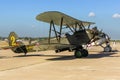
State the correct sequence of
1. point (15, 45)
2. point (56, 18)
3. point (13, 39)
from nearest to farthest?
1. point (56, 18)
2. point (15, 45)
3. point (13, 39)

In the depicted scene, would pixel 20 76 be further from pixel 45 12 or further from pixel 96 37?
pixel 96 37

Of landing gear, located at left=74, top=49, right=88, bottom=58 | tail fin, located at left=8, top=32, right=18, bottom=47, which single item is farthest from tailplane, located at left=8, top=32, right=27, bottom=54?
landing gear, located at left=74, top=49, right=88, bottom=58

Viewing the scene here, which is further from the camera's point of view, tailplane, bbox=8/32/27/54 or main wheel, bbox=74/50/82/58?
tailplane, bbox=8/32/27/54

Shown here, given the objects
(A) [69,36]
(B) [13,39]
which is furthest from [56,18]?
(B) [13,39]

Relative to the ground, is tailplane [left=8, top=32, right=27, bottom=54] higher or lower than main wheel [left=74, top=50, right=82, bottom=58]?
higher

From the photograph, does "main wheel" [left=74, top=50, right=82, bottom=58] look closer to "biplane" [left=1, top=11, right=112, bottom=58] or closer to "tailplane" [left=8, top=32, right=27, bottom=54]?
"biplane" [left=1, top=11, right=112, bottom=58]

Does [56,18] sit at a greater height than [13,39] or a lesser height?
greater

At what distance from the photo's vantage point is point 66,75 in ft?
42.3

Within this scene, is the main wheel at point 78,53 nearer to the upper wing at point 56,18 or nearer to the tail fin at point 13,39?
the upper wing at point 56,18

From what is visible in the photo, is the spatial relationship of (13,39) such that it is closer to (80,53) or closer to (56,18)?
(56,18)

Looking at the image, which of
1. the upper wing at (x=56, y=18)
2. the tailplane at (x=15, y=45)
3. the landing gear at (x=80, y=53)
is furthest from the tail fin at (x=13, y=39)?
the landing gear at (x=80, y=53)

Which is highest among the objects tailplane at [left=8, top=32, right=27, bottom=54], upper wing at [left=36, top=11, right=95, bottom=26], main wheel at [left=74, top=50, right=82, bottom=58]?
upper wing at [left=36, top=11, right=95, bottom=26]

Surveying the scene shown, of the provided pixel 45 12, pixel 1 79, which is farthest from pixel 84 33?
pixel 1 79

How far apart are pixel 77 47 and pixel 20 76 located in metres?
11.4
